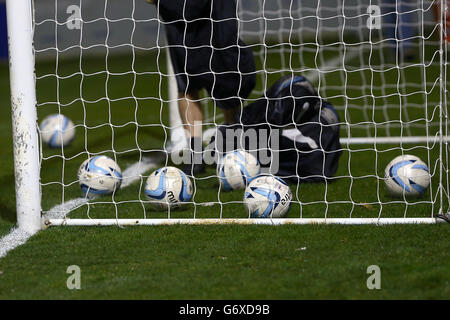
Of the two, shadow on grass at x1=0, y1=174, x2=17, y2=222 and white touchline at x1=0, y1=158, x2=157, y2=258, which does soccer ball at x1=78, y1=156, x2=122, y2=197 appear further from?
shadow on grass at x1=0, y1=174, x2=17, y2=222

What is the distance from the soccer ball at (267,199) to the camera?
4.34m

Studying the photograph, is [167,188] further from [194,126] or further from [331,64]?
[331,64]

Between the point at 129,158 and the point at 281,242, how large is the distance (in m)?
2.82


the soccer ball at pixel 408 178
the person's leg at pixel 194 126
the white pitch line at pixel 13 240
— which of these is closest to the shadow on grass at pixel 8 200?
the white pitch line at pixel 13 240

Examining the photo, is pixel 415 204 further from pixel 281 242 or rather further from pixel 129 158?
pixel 129 158

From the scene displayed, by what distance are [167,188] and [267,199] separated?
610 mm

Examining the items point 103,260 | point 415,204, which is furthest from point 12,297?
point 415,204

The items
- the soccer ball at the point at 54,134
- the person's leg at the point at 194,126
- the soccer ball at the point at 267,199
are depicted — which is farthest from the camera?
the soccer ball at the point at 54,134

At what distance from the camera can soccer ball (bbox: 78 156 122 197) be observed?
16.3 ft

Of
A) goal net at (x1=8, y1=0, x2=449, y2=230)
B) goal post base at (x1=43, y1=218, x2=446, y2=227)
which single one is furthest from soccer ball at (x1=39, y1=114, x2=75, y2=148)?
goal post base at (x1=43, y1=218, x2=446, y2=227)

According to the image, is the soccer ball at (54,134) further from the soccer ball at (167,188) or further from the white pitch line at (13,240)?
the white pitch line at (13,240)

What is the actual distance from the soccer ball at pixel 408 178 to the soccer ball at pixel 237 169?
86cm

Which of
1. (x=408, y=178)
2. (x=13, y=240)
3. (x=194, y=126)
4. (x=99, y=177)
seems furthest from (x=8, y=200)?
(x=408, y=178)

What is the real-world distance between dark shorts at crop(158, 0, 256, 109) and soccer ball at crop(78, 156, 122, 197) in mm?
828
